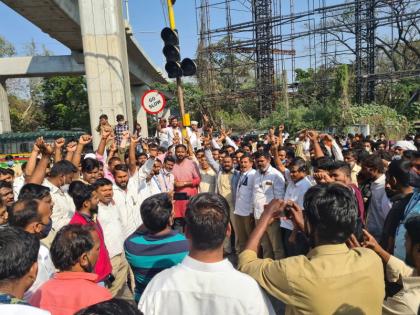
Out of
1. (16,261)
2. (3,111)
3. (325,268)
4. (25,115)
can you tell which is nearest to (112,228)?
(16,261)

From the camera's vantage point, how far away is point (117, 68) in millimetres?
9562

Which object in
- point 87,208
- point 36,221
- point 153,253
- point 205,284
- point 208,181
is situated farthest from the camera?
point 208,181

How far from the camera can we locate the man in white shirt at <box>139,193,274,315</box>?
156 centimetres

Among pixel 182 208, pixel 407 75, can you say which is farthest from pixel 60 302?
pixel 407 75

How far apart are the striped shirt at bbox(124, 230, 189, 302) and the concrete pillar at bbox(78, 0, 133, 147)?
7.58 meters

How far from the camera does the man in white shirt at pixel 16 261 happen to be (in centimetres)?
163

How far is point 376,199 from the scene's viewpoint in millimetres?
3504

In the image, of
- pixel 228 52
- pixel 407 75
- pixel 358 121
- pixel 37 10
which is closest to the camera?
pixel 37 10

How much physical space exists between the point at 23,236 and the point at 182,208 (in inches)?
154

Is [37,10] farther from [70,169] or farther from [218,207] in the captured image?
[218,207]

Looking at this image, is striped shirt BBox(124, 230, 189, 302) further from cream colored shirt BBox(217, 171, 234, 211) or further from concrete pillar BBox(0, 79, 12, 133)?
concrete pillar BBox(0, 79, 12, 133)

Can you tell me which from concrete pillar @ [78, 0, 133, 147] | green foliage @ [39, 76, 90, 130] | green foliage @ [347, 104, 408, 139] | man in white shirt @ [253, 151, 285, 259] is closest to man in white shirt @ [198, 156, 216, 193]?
man in white shirt @ [253, 151, 285, 259]

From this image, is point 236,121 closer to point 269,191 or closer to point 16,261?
point 269,191

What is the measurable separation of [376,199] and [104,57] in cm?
793
